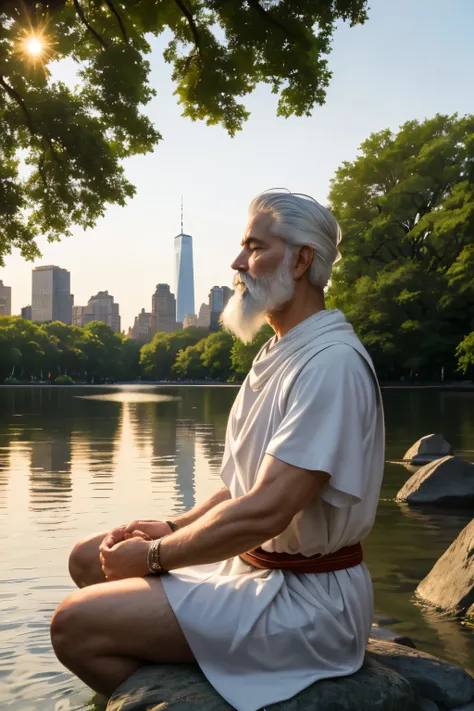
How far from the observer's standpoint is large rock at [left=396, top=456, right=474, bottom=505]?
8617mm

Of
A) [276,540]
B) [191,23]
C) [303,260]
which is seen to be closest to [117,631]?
[276,540]

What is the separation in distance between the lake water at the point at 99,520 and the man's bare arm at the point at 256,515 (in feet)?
4.60

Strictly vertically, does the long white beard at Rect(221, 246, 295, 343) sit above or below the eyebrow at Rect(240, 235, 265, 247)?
below

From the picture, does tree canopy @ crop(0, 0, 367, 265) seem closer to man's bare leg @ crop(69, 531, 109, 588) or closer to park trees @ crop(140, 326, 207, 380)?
man's bare leg @ crop(69, 531, 109, 588)

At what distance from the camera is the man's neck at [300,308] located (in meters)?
2.81

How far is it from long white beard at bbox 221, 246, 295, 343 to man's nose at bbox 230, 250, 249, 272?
17 millimetres

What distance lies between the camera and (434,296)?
45.1 m

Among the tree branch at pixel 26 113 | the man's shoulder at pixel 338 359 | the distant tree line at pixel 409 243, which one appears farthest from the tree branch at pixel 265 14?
the distant tree line at pixel 409 243

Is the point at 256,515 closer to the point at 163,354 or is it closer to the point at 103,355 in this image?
the point at 103,355

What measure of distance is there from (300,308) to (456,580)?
2857 mm

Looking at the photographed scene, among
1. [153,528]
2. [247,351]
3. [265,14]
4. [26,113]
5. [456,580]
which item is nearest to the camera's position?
[153,528]

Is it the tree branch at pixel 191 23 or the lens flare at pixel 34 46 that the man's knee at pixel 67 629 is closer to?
the tree branch at pixel 191 23

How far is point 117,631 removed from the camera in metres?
2.56

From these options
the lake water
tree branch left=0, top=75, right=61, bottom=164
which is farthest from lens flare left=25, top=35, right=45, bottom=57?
the lake water
